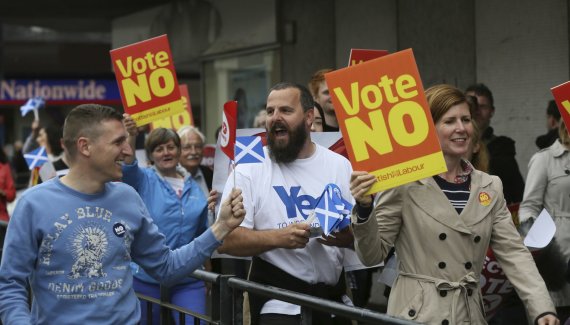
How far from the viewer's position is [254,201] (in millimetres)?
5332

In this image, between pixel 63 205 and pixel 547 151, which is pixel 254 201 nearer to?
pixel 63 205

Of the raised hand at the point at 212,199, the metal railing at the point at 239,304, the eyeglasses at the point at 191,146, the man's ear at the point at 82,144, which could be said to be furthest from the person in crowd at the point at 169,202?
the man's ear at the point at 82,144

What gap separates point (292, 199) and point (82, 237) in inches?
48.2

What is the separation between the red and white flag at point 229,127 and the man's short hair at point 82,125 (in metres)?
0.98

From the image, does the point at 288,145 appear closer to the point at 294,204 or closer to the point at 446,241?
the point at 294,204

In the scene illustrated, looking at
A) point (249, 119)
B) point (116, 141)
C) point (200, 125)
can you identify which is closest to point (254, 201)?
point (116, 141)

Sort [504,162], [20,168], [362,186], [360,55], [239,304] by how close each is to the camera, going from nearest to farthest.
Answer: [362,186]
[239,304]
[504,162]
[360,55]
[20,168]

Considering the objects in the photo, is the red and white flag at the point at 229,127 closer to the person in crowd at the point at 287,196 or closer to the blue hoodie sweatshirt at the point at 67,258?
the person in crowd at the point at 287,196

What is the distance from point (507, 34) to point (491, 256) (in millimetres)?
4855

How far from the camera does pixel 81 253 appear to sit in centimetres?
452

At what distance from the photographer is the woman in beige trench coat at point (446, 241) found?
15.2ft

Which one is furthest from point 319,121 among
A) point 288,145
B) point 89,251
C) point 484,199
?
point 89,251

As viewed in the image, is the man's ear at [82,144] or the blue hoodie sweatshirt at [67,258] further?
the man's ear at [82,144]

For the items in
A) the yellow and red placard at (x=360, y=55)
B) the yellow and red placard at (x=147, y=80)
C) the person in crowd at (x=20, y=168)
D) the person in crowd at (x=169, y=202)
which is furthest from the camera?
the person in crowd at (x=20, y=168)
